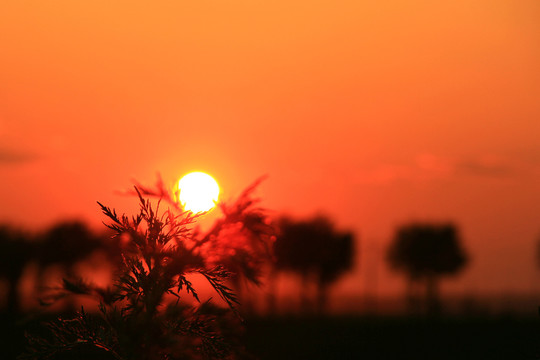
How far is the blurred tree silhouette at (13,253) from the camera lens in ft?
244

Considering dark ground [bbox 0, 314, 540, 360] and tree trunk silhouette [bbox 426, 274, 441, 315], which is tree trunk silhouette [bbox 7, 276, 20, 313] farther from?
tree trunk silhouette [bbox 426, 274, 441, 315]

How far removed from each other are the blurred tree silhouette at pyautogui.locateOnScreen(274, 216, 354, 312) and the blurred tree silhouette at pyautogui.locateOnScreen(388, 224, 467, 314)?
729 cm

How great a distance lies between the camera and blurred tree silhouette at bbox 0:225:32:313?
74500 mm

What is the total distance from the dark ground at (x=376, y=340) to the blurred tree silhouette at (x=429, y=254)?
14.5 m

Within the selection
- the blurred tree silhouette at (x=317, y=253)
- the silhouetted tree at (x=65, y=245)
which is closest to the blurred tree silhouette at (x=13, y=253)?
the silhouetted tree at (x=65, y=245)

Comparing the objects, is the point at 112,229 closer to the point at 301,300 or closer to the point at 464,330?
the point at 464,330

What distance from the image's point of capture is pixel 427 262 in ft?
307

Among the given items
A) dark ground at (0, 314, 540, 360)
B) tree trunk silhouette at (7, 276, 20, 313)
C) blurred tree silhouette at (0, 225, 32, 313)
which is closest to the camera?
dark ground at (0, 314, 540, 360)

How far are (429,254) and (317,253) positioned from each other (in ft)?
47.8

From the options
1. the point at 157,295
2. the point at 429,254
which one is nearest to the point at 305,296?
the point at 429,254

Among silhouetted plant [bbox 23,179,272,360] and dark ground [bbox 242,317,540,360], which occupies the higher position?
dark ground [bbox 242,317,540,360]

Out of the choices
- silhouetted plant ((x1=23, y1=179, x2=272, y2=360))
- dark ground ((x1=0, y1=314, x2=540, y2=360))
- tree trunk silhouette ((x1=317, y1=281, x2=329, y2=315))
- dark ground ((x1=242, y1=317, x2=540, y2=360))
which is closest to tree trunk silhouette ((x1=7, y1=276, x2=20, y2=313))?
dark ground ((x1=0, y1=314, x2=540, y2=360))

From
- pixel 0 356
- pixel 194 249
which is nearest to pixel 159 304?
pixel 194 249

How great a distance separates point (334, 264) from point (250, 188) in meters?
87.4
